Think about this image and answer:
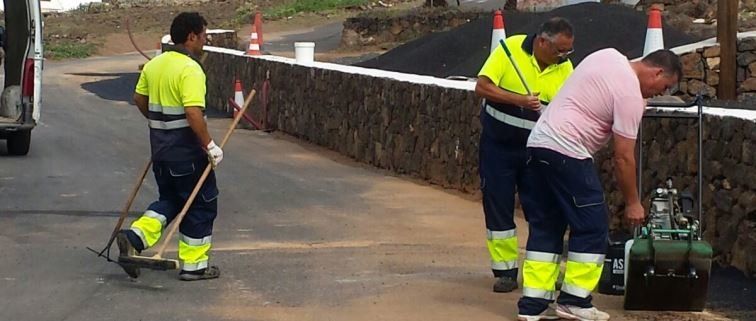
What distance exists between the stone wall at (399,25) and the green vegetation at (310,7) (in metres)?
14.5

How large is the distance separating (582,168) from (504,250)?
1.29 meters

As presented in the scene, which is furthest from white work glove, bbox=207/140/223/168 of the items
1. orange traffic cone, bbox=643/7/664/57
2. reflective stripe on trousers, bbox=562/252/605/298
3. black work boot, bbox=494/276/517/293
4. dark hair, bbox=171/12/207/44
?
orange traffic cone, bbox=643/7/664/57

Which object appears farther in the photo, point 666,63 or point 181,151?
point 181,151

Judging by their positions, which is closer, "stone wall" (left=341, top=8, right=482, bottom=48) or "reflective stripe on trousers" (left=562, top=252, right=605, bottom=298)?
"reflective stripe on trousers" (left=562, top=252, right=605, bottom=298)

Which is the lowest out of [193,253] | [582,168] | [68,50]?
[68,50]

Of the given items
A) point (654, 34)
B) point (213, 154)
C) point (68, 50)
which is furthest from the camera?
point (68, 50)

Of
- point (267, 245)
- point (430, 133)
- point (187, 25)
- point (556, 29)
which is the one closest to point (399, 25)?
point (430, 133)

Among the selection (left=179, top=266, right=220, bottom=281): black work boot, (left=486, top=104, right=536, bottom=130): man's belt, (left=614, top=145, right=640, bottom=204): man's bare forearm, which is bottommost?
(left=179, top=266, right=220, bottom=281): black work boot

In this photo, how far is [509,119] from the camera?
309 inches

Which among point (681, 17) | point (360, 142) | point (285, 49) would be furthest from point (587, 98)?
point (285, 49)

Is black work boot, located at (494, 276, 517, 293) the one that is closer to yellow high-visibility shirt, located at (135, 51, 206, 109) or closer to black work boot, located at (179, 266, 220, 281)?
black work boot, located at (179, 266, 220, 281)

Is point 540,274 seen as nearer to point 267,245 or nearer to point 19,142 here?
point 267,245

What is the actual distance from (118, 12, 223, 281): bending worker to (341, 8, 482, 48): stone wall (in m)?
22.2

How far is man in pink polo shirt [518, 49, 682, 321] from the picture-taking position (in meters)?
6.57
